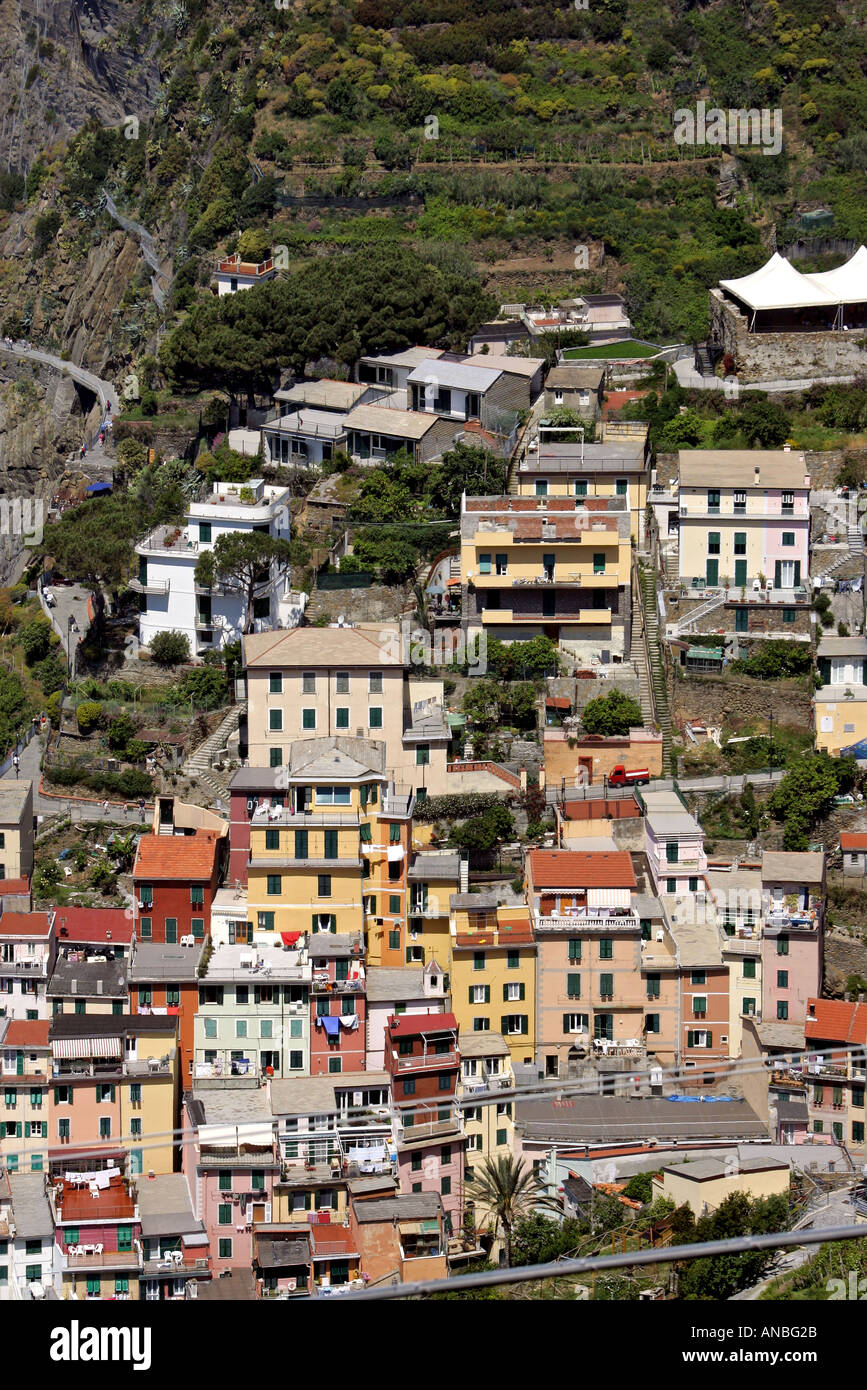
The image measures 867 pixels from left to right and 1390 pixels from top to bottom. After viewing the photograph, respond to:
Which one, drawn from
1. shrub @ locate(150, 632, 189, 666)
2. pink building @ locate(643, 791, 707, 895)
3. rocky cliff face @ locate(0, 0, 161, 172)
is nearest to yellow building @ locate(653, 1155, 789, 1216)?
pink building @ locate(643, 791, 707, 895)

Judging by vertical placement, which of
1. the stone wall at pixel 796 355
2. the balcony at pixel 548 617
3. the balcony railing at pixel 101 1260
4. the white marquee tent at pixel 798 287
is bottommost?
the balcony railing at pixel 101 1260

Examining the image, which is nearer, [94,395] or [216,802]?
[216,802]

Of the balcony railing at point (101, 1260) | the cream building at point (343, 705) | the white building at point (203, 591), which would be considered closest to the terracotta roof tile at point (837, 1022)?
the cream building at point (343, 705)

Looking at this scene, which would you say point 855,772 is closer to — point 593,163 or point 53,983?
point 53,983

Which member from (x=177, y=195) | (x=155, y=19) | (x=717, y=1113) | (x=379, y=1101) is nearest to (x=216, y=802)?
(x=379, y=1101)

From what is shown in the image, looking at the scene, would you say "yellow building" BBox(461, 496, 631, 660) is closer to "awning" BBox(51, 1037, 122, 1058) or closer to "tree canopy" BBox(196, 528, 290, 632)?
"tree canopy" BBox(196, 528, 290, 632)

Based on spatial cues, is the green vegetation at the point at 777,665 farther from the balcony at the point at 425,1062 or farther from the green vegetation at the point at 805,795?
the balcony at the point at 425,1062

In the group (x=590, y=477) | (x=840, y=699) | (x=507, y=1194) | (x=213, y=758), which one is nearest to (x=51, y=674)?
(x=213, y=758)
